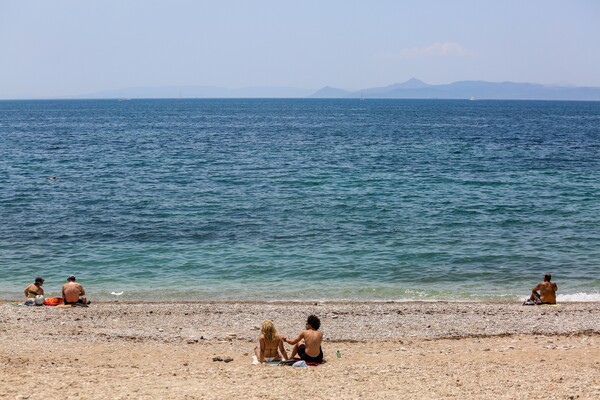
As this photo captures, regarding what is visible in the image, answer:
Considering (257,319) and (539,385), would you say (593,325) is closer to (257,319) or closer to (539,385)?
(539,385)

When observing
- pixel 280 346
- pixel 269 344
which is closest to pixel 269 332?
pixel 269 344

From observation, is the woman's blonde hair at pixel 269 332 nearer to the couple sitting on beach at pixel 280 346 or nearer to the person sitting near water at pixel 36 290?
the couple sitting on beach at pixel 280 346

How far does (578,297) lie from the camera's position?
21.7m

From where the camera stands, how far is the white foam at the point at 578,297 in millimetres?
21469

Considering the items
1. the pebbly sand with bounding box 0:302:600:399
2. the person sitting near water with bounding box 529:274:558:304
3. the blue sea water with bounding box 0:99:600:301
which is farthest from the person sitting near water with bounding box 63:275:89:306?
the person sitting near water with bounding box 529:274:558:304

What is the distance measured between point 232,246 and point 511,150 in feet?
146

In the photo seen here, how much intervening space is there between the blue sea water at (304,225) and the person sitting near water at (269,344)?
24.8 ft

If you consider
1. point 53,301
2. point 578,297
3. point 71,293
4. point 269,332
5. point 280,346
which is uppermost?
point 269,332

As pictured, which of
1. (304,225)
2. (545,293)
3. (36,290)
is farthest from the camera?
(304,225)

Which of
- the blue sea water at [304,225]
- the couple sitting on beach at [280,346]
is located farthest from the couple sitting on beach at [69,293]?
the couple sitting on beach at [280,346]

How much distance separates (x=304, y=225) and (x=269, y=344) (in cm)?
1758

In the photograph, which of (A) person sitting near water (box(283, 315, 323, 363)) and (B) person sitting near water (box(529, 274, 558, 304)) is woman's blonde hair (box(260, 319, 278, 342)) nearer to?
(A) person sitting near water (box(283, 315, 323, 363))

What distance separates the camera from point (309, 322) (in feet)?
48.5

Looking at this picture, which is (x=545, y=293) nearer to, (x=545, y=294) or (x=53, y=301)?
(x=545, y=294)
